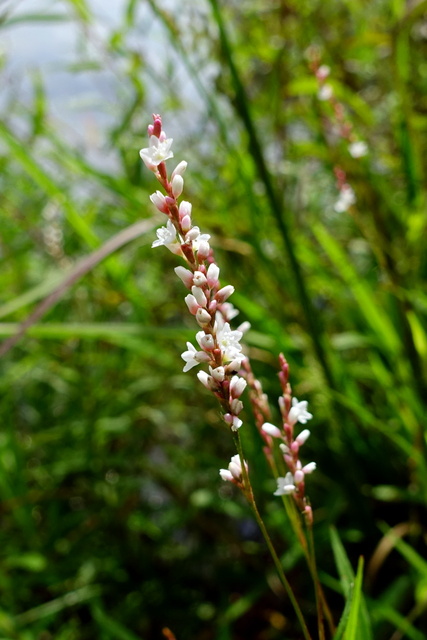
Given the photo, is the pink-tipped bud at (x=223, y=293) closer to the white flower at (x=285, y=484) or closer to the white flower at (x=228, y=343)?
the white flower at (x=228, y=343)

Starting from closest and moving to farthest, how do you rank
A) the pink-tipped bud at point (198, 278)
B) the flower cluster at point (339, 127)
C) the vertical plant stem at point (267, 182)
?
the pink-tipped bud at point (198, 278) → the vertical plant stem at point (267, 182) → the flower cluster at point (339, 127)

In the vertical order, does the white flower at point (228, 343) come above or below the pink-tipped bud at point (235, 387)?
above

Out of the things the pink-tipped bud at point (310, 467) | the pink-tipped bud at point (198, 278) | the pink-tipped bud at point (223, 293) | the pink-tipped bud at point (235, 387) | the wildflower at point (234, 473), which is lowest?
the pink-tipped bud at point (310, 467)

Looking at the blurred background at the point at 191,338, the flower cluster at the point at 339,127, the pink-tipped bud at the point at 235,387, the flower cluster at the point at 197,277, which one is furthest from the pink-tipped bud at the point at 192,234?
the flower cluster at the point at 339,127

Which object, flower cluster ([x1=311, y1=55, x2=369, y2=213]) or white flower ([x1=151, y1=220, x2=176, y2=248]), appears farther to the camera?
flower cluster ([x1=311, y1=55, x2=369, y2=213])

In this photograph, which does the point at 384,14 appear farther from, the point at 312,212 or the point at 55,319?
the point at 55,319

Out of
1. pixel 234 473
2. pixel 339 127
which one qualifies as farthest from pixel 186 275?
pixel 339 127

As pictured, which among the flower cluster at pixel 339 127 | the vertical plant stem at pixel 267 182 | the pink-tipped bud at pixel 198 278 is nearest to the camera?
the pink-tipped bud at pixel 198 278

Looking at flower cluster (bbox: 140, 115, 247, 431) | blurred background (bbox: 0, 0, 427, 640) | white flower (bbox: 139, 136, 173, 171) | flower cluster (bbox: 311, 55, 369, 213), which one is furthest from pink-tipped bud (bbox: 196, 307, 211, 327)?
flower cluster (bbox: 311, 55, 369, 213)

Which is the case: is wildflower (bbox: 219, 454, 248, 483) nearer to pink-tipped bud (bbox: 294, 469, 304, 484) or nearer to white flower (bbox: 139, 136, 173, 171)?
pink-tipped bud (bbox: 294, 469, 304, 484)

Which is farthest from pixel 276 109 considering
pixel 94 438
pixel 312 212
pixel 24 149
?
pixel 94 438
